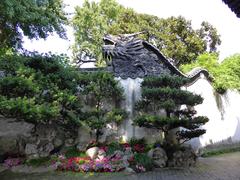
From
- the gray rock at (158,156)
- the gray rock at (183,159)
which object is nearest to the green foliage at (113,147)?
the gray rock at (158,156)

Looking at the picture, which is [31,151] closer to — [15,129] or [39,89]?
[15,129]

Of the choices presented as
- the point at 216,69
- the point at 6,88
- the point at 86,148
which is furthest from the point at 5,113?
the point at 216,69

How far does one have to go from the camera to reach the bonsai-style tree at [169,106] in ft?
35.6

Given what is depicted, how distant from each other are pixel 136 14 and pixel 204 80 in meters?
12.1

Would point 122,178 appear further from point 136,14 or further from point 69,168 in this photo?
point 136,14

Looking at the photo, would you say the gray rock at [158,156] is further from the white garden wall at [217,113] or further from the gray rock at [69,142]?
the white garden wall at [217,113]

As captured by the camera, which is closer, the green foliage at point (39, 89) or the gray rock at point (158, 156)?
the green foliage at point (39, 89)

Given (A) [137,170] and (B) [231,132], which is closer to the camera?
(A) [137,170]

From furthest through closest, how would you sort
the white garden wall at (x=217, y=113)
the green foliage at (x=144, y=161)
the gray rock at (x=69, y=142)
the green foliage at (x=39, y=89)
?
the white garden wall at (x=217, y=113)
the gray rock at (x=69, y=142)
the green foliage at (x=144, y=161)
the green foliage at (x=39, y=89)

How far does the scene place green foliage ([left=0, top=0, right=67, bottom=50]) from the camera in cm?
1158

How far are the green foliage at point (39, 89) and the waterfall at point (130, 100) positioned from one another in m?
2.42

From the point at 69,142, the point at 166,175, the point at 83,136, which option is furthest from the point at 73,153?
the point at 166,175

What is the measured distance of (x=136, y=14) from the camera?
25.7m

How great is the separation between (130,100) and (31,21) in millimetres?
5504
